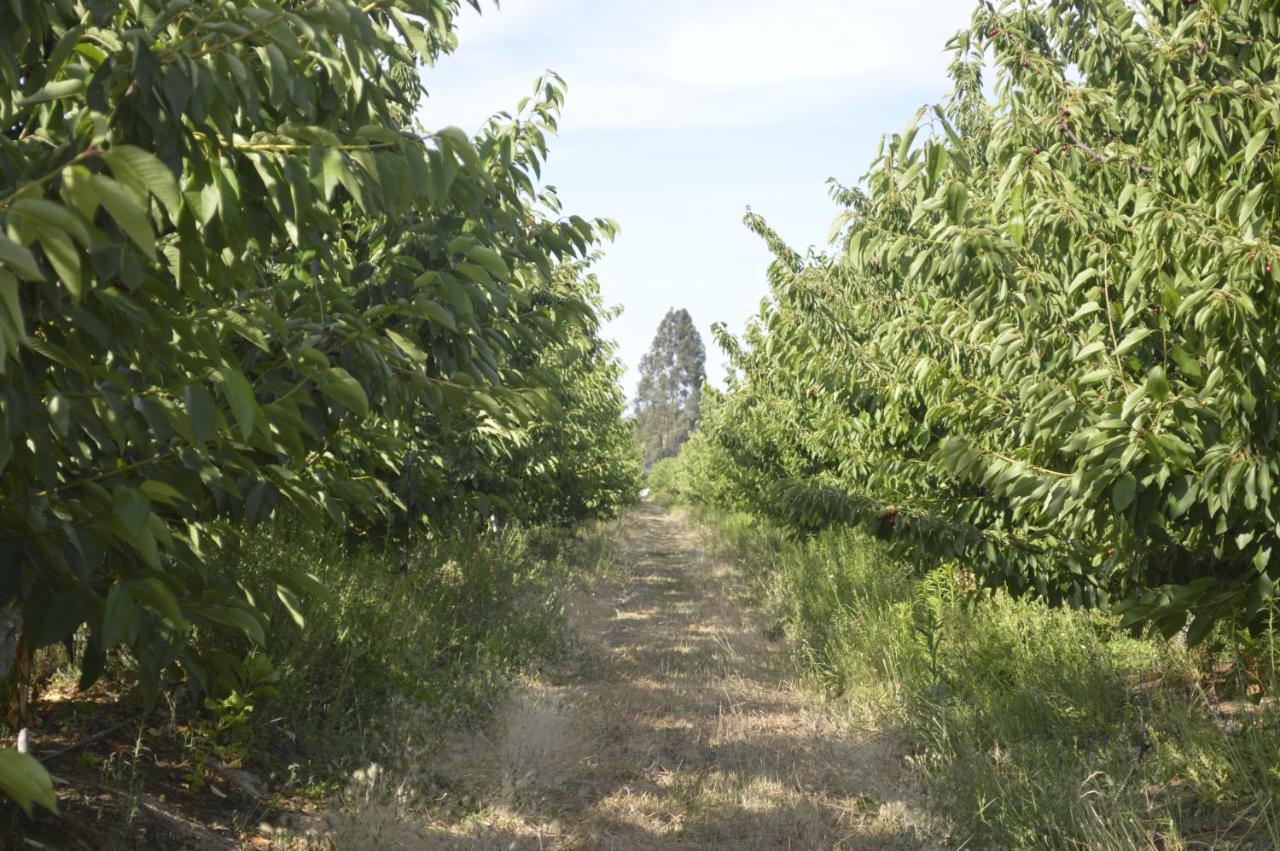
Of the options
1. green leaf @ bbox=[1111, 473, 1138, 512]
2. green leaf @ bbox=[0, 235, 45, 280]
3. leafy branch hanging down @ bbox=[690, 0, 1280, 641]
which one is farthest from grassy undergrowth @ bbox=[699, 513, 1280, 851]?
green leaf @ bbox=[0, 235, 45, 280]

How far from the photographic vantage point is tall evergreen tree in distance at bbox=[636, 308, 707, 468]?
360 ft

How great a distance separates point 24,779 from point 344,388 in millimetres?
1149

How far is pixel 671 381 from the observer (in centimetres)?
11181

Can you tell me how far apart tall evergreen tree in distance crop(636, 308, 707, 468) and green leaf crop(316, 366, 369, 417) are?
10536cm

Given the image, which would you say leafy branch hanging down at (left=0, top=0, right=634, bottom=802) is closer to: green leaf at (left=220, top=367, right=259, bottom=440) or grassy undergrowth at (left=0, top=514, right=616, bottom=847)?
green leaf at (left=220, top=367, right=259, bottom=440)

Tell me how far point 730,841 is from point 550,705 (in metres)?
2.80

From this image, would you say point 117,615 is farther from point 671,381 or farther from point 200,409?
point 671,381

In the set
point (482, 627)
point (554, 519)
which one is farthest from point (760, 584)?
point (482, 627)

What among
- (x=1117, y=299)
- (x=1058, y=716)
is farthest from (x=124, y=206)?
(x=1058, y=716)

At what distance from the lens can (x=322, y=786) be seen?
5.11m

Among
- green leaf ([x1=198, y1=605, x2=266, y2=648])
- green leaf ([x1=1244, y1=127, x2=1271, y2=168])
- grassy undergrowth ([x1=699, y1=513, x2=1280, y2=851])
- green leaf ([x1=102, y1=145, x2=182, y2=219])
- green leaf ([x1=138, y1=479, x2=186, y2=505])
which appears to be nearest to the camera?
green leaf ([x1=102, y1=145, x2=182, y2=219])

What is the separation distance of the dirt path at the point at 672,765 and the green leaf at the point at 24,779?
3.81 m

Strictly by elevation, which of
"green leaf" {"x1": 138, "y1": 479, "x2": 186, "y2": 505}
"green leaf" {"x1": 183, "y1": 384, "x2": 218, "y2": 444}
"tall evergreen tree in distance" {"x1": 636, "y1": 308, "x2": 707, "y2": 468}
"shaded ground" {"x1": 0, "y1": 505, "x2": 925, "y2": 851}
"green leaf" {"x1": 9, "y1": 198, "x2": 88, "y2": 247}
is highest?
"tall evergreen tree in distance" {"x1": 636, "y1": 308, "x2": 707, "y2": 468}

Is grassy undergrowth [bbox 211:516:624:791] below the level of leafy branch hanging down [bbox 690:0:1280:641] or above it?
below
